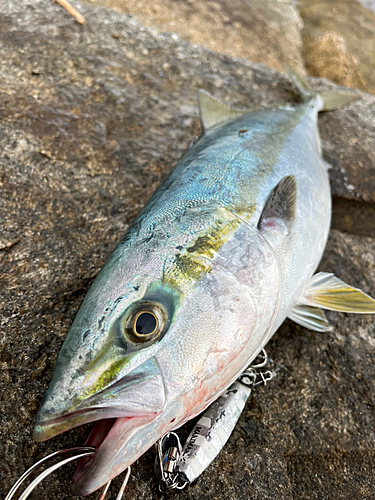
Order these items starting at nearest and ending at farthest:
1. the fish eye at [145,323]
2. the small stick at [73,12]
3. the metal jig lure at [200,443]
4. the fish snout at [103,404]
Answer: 1. the fish snout at [103,404]
2. the fish eye at [145,323]
3. the metal jig lure at [200,443]
4. the small stick at [73,12]

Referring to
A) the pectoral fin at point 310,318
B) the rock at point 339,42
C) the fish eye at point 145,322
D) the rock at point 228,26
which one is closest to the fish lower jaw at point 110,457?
the fish eye at point 145,322

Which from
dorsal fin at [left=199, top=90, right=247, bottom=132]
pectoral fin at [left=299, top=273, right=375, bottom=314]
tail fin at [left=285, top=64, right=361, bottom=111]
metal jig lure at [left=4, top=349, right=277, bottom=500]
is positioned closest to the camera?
metal jig lure at [left=4, top=349, right=277, bottom=500]

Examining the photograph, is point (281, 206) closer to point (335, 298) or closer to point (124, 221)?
point (335, 298)

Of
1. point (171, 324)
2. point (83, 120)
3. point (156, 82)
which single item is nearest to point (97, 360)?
point (171, 324)

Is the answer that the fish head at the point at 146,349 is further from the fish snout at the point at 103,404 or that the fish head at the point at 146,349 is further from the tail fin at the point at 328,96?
the tail fin at the point at 328,96

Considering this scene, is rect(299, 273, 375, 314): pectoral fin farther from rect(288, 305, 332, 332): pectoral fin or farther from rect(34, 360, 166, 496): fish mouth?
rect(34, 360, 166, 496): fish mouth

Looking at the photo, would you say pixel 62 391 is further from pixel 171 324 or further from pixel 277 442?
pixel 277 442

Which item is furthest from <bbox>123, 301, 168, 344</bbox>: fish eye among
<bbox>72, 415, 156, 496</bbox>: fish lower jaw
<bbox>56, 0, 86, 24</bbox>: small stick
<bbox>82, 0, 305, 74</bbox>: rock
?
<bbox>82, 0, 305, 74</bbox>: rock
